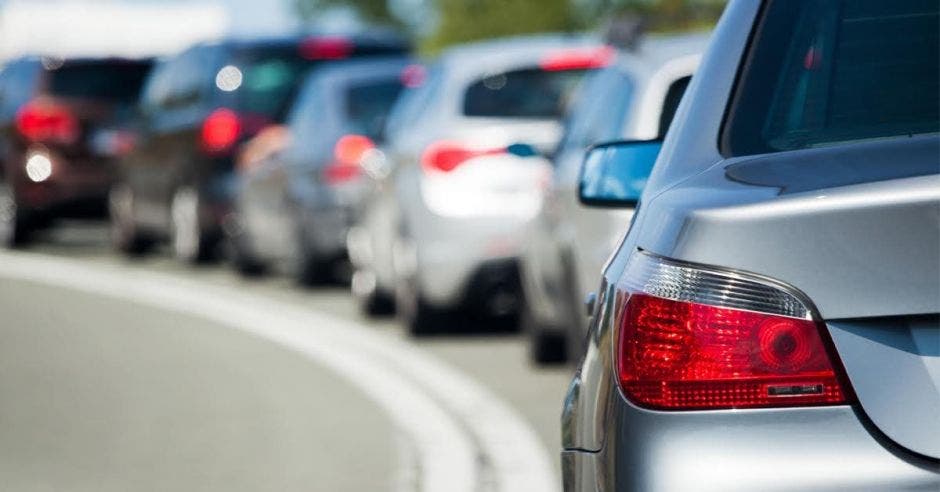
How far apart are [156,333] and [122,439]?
4.82 metres

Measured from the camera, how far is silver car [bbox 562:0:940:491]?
3.45 meters

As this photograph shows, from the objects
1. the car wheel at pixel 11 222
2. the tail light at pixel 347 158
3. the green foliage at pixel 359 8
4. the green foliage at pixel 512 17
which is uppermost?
the tail light at pixel 347 158

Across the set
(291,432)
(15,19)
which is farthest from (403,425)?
(15,19)

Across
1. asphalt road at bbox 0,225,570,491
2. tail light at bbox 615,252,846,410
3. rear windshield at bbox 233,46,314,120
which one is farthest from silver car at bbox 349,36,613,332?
tail light at bbox 615,252,846,410

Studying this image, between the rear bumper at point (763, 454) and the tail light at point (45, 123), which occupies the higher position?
the rear bumper at point (763, 454)

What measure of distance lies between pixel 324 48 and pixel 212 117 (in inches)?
45.5

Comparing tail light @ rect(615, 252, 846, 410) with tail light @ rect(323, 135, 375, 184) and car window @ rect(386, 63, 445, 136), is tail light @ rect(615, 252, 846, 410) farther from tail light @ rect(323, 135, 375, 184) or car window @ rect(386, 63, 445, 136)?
tail light @ rect(323, 135, 375, 184)

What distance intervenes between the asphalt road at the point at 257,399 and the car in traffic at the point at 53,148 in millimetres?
5143

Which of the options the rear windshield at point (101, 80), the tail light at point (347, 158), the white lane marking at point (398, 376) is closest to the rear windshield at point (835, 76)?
the white lane marking at point (398, 376)

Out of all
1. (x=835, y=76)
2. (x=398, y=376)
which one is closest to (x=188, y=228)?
(x=398, y=376)

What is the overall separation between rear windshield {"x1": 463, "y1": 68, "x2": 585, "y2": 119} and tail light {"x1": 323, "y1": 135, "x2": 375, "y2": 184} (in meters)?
3.12

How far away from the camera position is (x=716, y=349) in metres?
3.61

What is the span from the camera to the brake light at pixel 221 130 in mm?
18547

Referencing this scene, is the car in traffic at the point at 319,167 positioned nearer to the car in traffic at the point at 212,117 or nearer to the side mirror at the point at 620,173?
the car in traffic at the point at 212,117
